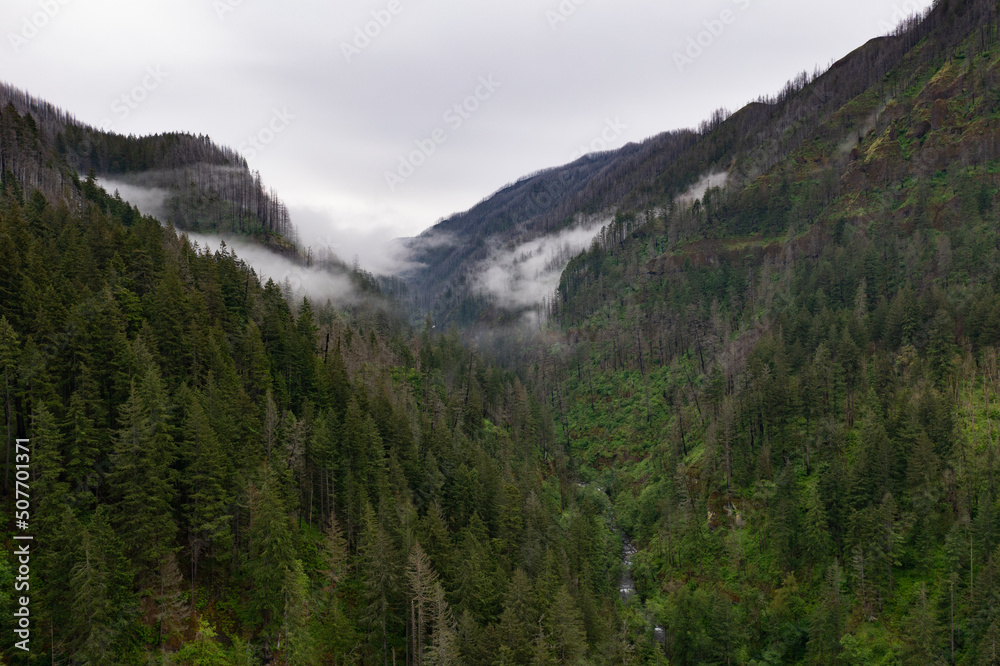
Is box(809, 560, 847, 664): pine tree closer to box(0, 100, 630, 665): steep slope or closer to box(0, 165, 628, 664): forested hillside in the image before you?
box(0, 165, 628, 664): forested hillside

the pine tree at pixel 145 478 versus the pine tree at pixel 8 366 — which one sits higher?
the pine tree at pixel 8 366

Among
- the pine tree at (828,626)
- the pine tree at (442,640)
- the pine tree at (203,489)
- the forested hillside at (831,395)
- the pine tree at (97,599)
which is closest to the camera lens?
the pine tree at (97,599)

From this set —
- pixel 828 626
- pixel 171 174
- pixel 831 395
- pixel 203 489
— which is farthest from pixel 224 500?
pixel 171 174

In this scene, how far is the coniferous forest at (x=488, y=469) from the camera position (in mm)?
41906

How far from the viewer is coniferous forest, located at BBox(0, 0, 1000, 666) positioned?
41.9 meters

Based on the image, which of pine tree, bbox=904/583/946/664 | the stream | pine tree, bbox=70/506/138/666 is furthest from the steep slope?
pine tree, bbox=904/583/946/664

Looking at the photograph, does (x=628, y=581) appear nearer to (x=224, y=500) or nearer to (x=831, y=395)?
(x=831, y=395)

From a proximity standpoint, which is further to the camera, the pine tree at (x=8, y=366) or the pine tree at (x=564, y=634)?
the pine tree at (x=564, y=634)

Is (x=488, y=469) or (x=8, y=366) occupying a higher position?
(x=8, y=366)

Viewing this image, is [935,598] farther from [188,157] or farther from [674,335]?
[188,157]

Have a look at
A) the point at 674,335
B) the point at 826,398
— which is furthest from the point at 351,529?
the point at 674,335

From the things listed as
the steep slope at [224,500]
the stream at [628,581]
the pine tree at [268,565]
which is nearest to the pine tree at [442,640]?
the steep slope at [224,500]

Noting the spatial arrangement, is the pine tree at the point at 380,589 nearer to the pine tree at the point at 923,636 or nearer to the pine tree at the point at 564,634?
the pine tree at the point at 564,634

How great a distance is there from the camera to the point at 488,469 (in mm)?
70688
